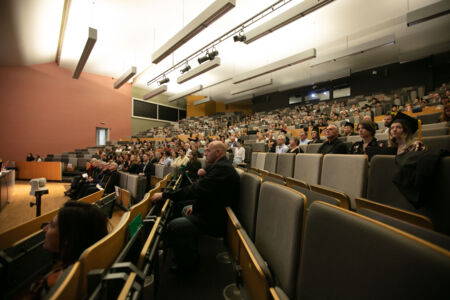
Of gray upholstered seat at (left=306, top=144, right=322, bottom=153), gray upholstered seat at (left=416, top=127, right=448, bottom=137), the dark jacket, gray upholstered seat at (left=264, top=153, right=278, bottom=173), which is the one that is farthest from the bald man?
gray upholstered seat at (left=416, top=127, right=448, bottom=137)

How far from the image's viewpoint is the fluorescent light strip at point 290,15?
300 centimetres

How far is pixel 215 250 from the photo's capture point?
147 centimetres

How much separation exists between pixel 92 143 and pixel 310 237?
9.74 metres

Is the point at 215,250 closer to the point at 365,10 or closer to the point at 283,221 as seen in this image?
the point at 283,221

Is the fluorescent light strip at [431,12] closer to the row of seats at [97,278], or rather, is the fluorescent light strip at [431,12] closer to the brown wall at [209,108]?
the row of seats at [97,278]

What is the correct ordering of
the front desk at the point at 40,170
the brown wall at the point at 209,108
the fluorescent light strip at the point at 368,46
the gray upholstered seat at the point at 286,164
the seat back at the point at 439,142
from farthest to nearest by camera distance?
the brown wall at the point at 209,108 → the front desk at the point at 40,170 → the fluorescent light strip at the point at 368,46 → the gray upholstered seat at the point at 286,164 → the seat back at the point at 439,142

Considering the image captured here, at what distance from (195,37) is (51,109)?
Result: 6200 millimetres

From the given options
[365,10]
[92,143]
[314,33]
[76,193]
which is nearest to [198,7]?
[314,33]

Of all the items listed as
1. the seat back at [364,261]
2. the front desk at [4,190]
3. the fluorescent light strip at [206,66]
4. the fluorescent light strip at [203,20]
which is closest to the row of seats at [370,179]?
the seat back at [364,261]

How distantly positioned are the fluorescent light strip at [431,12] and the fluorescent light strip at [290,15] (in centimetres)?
172

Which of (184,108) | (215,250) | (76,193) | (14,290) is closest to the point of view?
(14,290)

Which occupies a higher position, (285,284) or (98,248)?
(98,248)

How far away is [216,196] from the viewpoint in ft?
4.16

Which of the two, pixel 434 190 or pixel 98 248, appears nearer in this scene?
pixel 98 248
